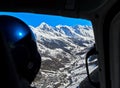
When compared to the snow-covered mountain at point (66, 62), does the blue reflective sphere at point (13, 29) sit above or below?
above

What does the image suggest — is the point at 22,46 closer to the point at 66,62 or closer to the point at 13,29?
the point at 13,29

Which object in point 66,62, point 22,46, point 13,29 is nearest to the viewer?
point 22,46

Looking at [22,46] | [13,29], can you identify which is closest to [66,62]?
[13,29]

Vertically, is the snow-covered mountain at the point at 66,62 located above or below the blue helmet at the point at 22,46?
below

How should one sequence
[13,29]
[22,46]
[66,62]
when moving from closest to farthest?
[22,46]
[13,29]
[66,62]

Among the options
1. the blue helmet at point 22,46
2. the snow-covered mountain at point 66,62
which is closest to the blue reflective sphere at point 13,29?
the blue helmet at point 22,46

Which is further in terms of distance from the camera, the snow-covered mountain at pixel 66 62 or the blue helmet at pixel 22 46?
the snow-covered mountain at pixel 66 62

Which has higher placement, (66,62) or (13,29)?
(13,29)

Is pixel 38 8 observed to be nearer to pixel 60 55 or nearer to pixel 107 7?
pixel 107 7

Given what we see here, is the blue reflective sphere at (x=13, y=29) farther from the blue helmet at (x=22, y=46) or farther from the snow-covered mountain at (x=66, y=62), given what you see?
the snow-covered mountain at (x=66, y=62)

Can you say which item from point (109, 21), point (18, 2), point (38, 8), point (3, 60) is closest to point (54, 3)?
point (38, 8)
